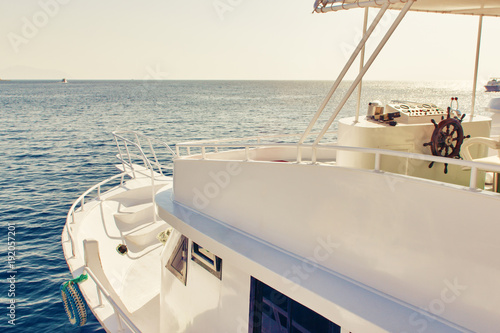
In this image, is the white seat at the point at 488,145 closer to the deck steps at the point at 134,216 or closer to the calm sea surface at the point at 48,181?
the deck steps at the point at 134,216

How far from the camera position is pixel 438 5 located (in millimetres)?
5113

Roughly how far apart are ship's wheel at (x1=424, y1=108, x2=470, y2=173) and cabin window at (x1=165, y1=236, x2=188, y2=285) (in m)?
3.24

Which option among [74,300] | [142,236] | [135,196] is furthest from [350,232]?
[135,196]

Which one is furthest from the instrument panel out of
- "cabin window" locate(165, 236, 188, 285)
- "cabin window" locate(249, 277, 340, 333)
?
"cabin window" locate(165, 236, 188, 285)

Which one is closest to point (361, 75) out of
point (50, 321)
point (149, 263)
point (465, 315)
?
point (465, 315)

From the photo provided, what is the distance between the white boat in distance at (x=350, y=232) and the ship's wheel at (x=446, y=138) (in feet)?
0.05

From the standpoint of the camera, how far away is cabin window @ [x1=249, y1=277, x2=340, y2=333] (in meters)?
3.60

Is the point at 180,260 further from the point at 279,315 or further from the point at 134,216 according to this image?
the point at 134,216

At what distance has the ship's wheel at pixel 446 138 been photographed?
14.2 feet

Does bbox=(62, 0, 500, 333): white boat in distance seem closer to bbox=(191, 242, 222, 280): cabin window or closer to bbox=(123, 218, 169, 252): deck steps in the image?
bbox=(191, 242, 222, 280): cabin window

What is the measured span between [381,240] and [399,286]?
38 centimetres

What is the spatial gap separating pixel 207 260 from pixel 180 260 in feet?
2.50

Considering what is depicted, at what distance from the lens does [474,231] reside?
2711 mm

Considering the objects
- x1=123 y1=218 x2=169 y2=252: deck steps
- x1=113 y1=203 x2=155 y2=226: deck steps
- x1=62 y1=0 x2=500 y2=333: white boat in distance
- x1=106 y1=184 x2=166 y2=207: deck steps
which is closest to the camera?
x1=62 y1=0 x2=500 y2=333: white boat in distance
